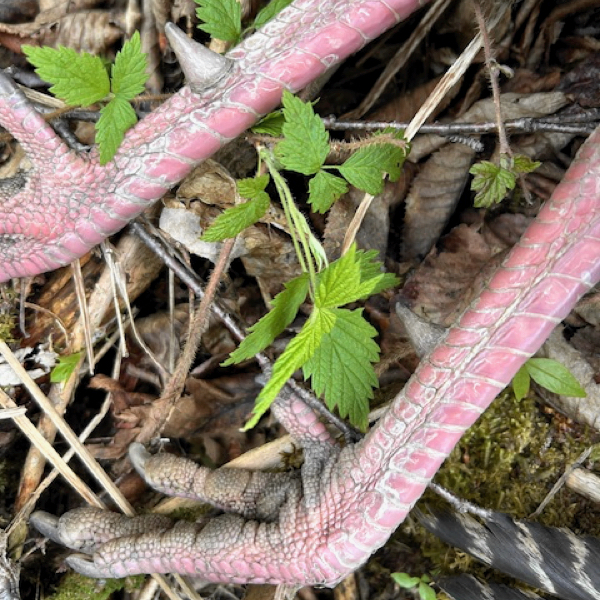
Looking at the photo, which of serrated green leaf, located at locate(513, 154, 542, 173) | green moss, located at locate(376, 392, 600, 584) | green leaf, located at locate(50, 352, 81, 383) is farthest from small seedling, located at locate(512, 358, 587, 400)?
green leaf, located at locate(50, 352, 81, 383)

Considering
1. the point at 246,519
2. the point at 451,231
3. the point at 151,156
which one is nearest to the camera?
the point at 151,156

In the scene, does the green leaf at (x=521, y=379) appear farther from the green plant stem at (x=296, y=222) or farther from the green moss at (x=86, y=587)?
the green moss at (x=86, y=587)

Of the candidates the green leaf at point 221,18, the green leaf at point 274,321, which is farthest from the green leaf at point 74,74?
the green leaf at point 274,321

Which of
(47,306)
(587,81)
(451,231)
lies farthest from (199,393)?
(587,81)

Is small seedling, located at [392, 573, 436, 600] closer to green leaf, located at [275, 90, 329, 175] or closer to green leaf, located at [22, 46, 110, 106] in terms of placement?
green leaf, located at [275, 90, 329, 175]

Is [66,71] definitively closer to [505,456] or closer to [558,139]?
[558,139]

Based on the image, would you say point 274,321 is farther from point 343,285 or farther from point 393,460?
point 393,460
